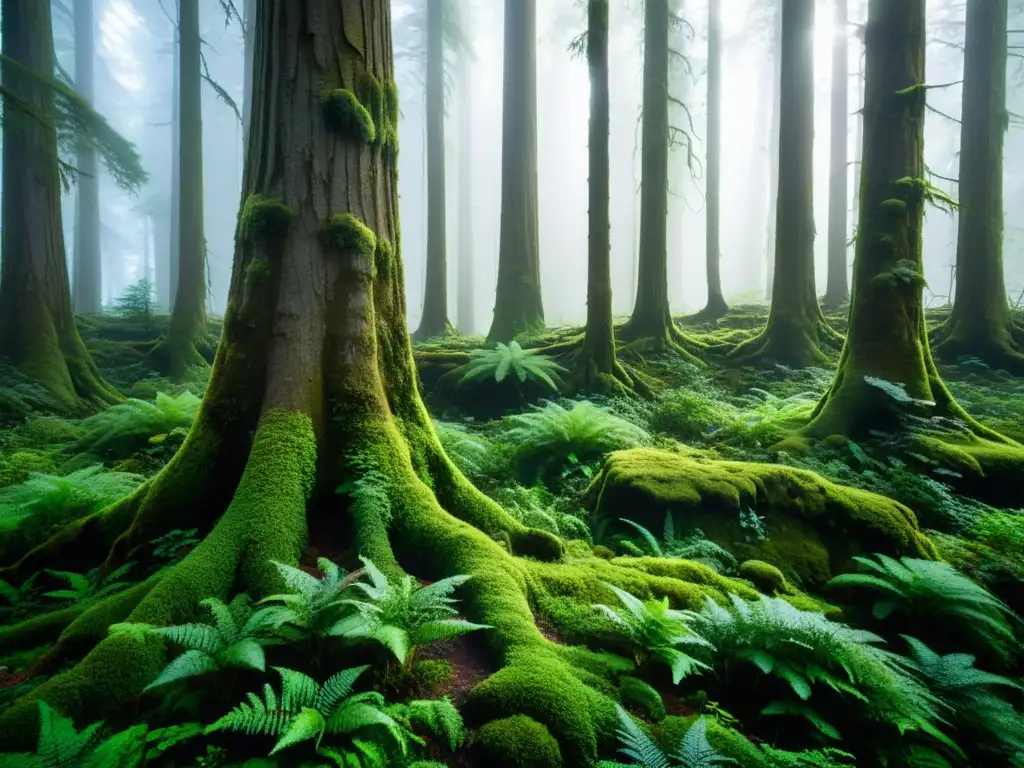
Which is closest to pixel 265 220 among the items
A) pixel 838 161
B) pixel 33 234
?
pixel 33 234

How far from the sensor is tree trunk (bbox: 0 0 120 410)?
925 cm

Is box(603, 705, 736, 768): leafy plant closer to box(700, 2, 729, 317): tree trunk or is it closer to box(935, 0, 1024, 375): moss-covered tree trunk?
box(935, 0, 1024, 375): moss-covered tree trunk

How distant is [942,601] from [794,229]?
9.58 m

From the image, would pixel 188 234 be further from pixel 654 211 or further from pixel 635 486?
pixel 635 486

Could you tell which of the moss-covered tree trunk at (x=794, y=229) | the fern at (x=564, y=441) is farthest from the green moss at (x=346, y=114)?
the moss-covered tree trunk at (x=794, y=229)

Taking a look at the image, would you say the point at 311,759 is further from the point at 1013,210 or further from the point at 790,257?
the point at 1013,210

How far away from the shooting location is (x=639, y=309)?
11094mm

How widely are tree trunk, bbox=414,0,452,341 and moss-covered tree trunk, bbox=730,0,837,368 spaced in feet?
30.8

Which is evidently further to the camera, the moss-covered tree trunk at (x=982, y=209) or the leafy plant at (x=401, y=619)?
the moss-covered tree trunk at (x=982, y=209)

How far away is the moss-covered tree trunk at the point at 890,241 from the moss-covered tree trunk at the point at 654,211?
166 inches

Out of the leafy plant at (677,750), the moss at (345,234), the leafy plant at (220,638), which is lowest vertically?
the leafy plant at (677,750)

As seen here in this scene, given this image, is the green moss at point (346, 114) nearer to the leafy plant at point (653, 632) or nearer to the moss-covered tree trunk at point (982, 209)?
the leafy plant at point (653, 632)

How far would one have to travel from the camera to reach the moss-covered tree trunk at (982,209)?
10898mm

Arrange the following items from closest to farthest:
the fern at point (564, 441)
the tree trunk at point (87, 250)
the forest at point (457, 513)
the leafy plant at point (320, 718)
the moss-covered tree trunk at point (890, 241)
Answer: the leafy plant at point (320, 718)
the forest at point (457, 513)
the fern at point (564, 441)
the moss-covered tree trunk at point (890, 241)
the tree trunk at point (87, 250)
